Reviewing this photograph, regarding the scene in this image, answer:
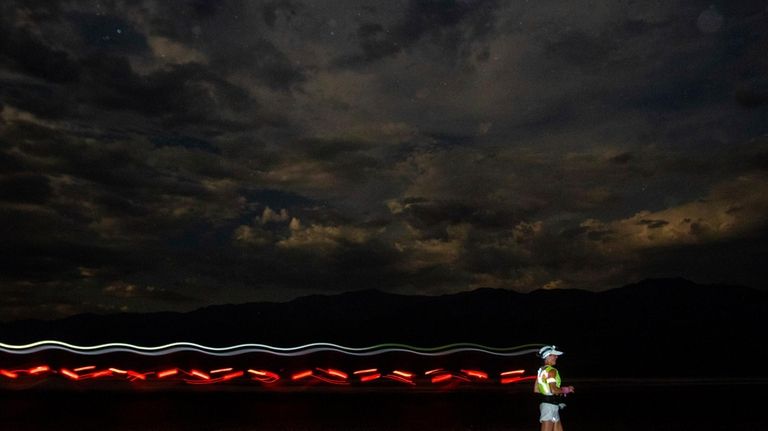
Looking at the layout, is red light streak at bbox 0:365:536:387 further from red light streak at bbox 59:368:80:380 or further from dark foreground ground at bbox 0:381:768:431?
dark foreground ground at bbox 0:381:768:431

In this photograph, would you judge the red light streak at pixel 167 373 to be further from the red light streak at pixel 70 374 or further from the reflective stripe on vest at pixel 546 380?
the reflective stripe on vest at pixel 546 380

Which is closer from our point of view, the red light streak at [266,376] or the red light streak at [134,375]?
the red light streak at [266,376]

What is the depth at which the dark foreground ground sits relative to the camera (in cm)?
2039

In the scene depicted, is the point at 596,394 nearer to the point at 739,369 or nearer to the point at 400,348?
the point at 400,348

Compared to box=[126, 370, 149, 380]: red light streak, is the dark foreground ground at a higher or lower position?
lower

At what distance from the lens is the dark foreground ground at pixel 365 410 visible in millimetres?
20391

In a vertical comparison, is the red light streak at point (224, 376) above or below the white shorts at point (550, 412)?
above

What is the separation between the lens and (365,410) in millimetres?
24812

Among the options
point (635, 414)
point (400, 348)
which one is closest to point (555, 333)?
point (400, 348)

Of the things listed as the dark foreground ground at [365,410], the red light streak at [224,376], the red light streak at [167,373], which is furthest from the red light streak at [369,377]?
the red light streak at [167,373]

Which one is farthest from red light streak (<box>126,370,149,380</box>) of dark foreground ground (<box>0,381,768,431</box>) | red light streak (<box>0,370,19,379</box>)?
dark foreground ground (<box>0,381,768,431</box>)

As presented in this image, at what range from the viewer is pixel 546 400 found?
13.7m

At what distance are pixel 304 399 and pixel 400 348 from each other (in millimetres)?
9875

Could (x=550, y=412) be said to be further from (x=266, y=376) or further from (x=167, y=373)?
(x=167, y=373)
